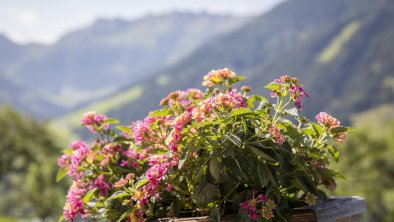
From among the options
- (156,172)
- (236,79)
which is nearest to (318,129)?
(236,79)

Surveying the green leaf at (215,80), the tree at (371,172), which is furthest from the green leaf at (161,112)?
the tree at (371,172)

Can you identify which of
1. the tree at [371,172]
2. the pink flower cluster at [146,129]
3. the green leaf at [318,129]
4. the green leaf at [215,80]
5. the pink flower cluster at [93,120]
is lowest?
the green leaf at [318,129]

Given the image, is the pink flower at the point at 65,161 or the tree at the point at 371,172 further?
the tree at the point at 371,172

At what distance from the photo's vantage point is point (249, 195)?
2951 mm

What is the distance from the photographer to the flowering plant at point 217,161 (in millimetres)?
2855

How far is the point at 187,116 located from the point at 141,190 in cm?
Result: 68

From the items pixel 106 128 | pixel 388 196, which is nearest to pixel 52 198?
pixel 388 196

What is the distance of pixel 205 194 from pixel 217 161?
0.25 meters

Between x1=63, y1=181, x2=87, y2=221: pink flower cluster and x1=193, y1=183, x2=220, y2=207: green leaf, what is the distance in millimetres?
1104

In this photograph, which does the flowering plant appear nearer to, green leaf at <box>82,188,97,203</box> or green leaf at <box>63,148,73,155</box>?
green leaf at <box>82,188,97,203</box>

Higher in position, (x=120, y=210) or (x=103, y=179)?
(x=103, y=179)

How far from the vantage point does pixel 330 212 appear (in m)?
3.11

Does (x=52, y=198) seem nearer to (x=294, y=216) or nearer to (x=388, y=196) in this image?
(x=388, y=196)

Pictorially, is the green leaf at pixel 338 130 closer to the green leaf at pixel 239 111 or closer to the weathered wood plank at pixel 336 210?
the weathered wood plank at pixel 336 210
